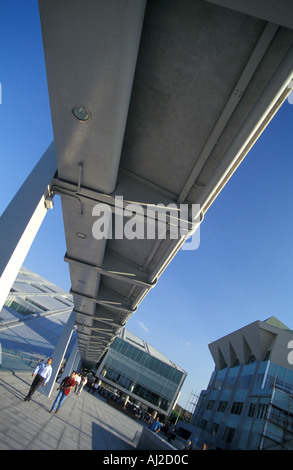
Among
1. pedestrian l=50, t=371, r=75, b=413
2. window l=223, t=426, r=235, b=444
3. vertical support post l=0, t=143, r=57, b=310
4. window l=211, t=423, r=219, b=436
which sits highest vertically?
vertical support post l=0, t=143, r=57, b=310

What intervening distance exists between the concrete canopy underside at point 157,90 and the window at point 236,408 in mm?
32043

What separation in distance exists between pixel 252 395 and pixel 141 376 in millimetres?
24610

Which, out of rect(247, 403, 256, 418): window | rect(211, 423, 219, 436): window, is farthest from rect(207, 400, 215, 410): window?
rect(247, 403, 256, 418): window

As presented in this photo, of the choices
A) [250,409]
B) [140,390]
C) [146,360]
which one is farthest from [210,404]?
[140,390]

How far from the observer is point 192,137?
3.48 m

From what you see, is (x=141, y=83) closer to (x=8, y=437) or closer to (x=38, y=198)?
(x=38, y=198)

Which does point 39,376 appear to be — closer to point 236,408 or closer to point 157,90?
point 157,90

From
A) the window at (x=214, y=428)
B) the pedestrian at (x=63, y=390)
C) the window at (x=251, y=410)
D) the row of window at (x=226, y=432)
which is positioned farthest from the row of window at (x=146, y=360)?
the pedestrian at (x=63, y=390)

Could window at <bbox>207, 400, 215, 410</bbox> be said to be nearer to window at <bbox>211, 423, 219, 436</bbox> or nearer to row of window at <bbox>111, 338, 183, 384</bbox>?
window at <bbox>211, 423, 219, 436</bbox>

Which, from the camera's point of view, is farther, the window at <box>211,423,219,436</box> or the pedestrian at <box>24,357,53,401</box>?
the window at <box>211,423,219,436</box>

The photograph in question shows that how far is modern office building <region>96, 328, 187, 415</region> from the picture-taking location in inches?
1785

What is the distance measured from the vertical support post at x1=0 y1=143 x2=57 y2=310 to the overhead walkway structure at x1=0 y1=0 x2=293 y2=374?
2 cm

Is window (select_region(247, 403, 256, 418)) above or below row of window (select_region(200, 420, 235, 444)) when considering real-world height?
above

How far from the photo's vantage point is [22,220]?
11.1ft
